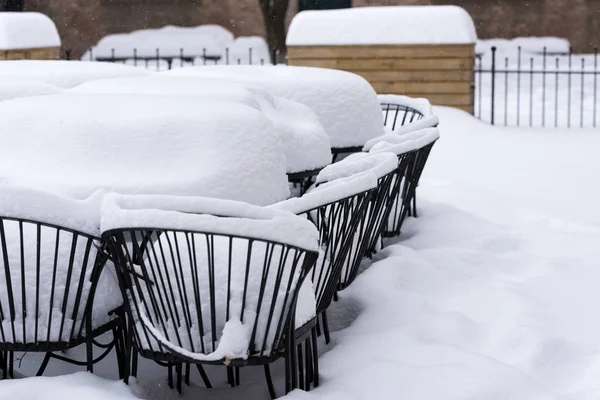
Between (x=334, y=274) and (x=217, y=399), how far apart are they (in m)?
0.65

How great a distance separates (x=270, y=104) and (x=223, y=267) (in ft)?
6.41

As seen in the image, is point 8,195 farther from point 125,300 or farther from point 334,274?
point 334,274

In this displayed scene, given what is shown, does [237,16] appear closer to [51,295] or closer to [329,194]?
[329,194]

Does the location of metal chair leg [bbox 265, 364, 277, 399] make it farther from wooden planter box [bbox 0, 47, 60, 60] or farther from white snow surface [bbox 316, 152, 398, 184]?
wooden planter box [bbox 0, 47, 60, 60]

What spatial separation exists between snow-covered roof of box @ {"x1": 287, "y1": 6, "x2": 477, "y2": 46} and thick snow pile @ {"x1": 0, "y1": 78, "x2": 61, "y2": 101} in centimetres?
695

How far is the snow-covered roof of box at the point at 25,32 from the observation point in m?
12.1

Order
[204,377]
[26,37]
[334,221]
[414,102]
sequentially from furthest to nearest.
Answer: [26,37] → [414,102] → [204,377] → [334,221]

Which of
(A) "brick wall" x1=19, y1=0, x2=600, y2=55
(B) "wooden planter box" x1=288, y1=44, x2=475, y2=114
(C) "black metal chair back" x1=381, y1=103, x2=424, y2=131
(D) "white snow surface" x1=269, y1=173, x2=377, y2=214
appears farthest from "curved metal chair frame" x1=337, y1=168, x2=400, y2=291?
(A) "brick wall" x1=19, y1=0, x2=600, y2=55

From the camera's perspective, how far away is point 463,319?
4312mm

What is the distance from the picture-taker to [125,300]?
10.8 feet

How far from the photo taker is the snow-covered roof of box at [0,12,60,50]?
1206 cm

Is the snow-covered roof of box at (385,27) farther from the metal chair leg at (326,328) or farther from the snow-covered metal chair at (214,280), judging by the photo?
the snow-covered metal chair at (214,280)

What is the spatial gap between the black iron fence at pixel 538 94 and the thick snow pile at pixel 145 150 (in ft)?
25.5

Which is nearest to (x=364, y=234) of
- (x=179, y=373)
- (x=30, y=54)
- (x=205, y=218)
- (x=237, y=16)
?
(x=179, y=373)
